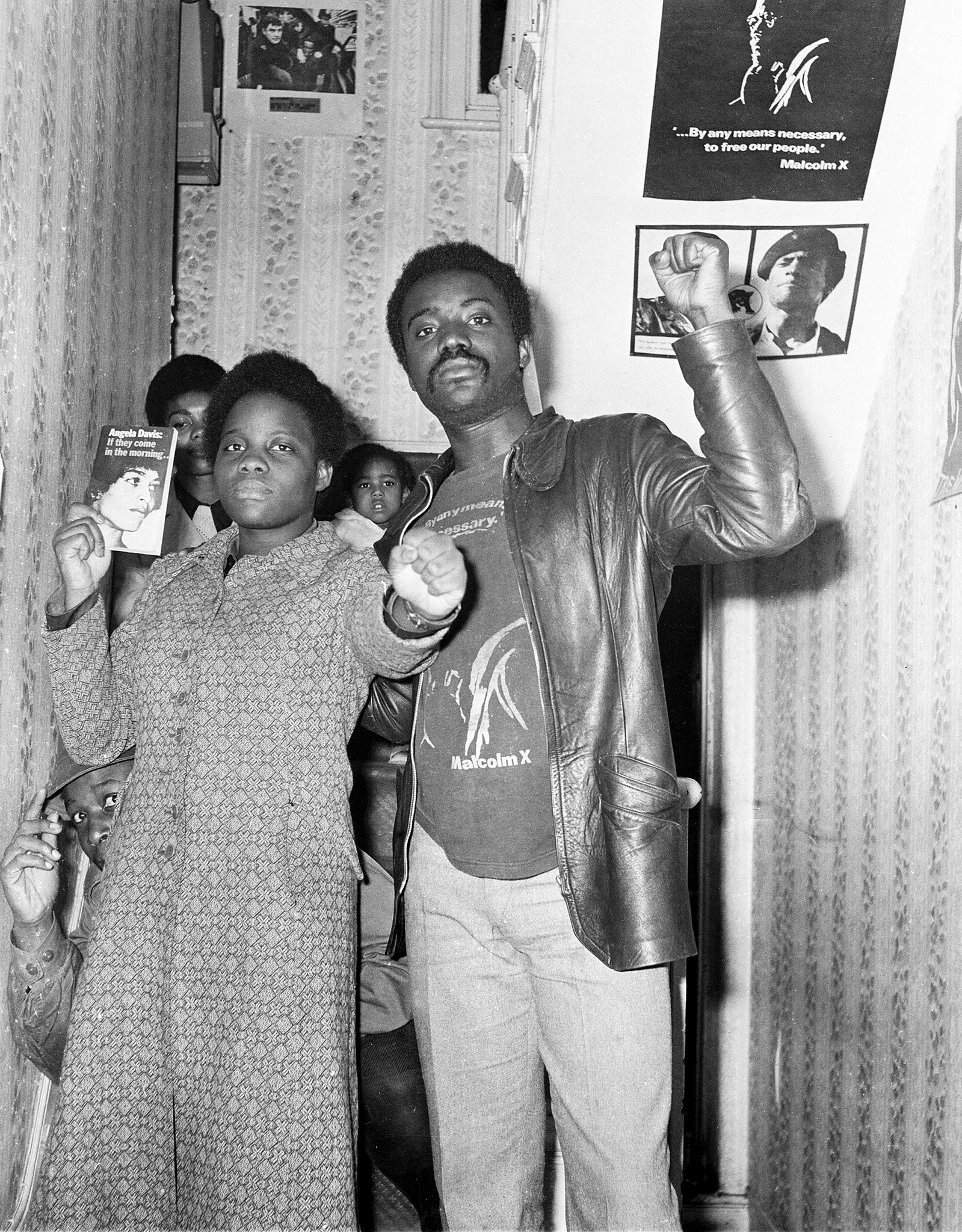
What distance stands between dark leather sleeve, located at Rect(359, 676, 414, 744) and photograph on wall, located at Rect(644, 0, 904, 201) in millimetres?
994

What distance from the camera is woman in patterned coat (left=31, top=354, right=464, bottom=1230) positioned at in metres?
1.51

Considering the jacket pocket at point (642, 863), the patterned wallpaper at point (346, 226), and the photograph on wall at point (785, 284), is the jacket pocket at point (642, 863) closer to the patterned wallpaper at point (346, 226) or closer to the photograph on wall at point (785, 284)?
the photograph on wall at point (785, 284)

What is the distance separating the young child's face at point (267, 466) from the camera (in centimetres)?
178

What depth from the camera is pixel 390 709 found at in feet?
6.40

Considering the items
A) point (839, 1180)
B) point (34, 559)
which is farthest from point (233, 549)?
point (839, 1180)

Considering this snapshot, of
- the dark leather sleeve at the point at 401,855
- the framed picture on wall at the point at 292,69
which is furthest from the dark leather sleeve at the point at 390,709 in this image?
the framed picture on wall at the point at 292,69

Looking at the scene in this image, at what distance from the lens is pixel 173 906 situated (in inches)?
62.6

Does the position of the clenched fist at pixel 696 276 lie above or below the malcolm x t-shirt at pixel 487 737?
above

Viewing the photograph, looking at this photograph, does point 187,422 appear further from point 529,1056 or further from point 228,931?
point 529,1056

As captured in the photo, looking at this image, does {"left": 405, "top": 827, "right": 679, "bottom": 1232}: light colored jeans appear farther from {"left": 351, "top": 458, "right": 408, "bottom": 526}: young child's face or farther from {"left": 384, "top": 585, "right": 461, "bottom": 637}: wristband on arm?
{"left": 351, "top": 458, "right": 408, "bottom": 526}: young child's face

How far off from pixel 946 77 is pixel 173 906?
1704 mm

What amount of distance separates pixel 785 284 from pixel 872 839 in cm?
104

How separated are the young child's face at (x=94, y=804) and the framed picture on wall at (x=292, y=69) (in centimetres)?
265

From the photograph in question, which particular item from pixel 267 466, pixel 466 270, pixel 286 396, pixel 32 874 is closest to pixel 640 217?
pixel 466 270
